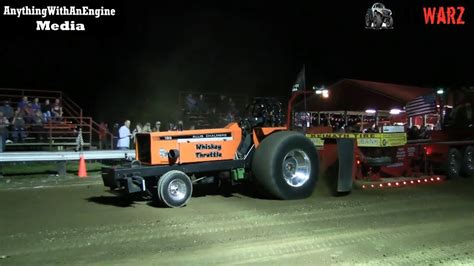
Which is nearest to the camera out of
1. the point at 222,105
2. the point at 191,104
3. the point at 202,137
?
the point at 202,137

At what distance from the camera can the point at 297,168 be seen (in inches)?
395

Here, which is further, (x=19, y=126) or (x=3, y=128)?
(x=19, y=126)

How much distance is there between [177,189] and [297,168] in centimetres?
243

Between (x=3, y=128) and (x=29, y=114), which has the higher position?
(x=29, y=114)

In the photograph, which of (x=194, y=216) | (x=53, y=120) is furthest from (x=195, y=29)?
(x=194, y=216)

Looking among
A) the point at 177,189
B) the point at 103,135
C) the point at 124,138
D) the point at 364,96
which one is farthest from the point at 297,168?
the point at 103,135

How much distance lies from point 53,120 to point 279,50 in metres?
19.8

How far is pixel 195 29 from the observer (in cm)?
2945

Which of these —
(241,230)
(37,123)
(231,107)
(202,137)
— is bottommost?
(241,230)

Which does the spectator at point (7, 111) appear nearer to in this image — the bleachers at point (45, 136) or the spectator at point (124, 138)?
the bleachers at point (45, 136)

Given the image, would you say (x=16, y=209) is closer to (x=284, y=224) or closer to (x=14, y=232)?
(x=14, y=232)

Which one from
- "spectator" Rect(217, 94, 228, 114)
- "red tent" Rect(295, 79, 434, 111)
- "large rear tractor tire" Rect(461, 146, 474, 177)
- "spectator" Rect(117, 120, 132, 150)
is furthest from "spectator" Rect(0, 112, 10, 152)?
"large rear tractor tire" Rect(461, 146, 474, 177)

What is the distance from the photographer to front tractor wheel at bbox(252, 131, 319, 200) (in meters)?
9.36

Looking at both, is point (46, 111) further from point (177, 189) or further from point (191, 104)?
point (177, 189)
